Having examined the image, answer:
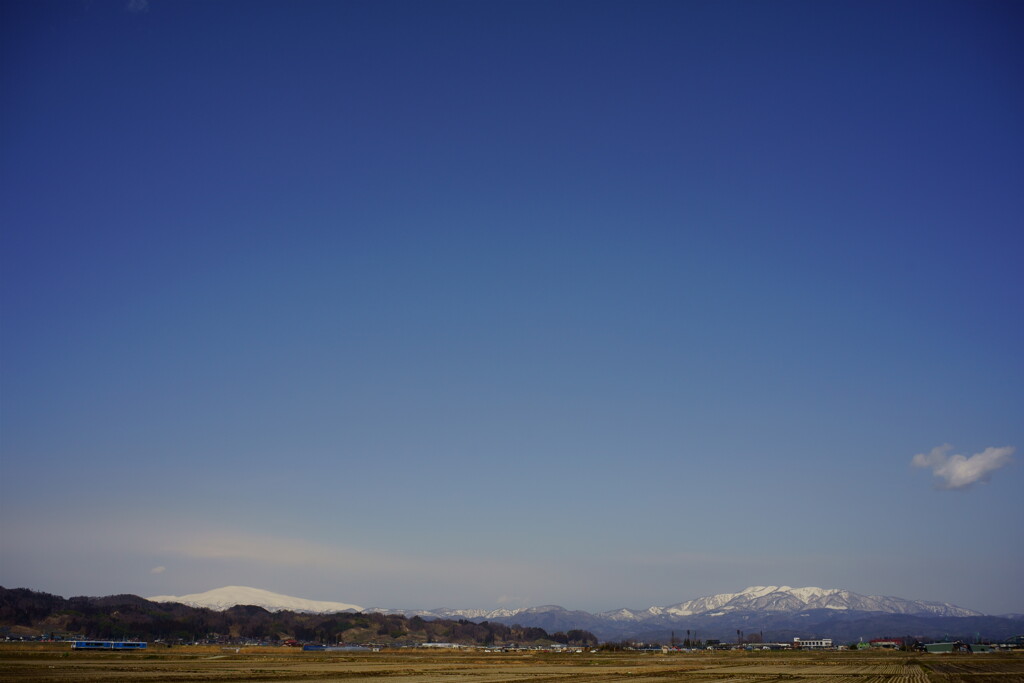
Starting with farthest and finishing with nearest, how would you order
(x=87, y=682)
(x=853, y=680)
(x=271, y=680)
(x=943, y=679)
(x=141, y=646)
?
(x=141, y=646)
(x=943, y=679)
(x=853, y=680)
(x=271, y=680)
(x=87, y=682)

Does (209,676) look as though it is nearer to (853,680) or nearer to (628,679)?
(628,679)

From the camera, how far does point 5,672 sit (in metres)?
61.2

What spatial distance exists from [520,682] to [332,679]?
1665 centimetres

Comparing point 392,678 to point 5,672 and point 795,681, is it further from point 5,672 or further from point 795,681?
point 795,681

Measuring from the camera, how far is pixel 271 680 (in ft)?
197

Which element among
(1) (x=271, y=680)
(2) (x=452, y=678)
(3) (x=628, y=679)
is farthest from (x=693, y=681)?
(1) (x=271, y=680)

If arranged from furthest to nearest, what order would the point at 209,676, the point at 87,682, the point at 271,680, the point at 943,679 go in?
the point at 943,679, the point at 209,676, the point at 271,680, the point at 87,682

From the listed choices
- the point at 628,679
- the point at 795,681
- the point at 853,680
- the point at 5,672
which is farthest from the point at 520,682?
the point at 5,672

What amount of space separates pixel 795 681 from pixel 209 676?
179 ft

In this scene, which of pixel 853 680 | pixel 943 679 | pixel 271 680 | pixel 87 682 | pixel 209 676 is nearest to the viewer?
pixel 87 682

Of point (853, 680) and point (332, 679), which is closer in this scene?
point (332, 679)

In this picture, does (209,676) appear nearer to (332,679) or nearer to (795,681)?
(332,679)

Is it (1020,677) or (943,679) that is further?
(943,679)

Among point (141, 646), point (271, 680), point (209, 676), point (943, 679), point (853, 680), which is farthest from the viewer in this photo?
point (141, 646)
